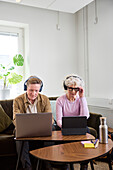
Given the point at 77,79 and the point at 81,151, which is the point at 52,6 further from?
the point at 81,151

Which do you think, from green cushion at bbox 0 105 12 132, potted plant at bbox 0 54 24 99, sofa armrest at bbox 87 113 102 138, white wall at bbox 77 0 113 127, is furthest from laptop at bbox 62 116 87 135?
potted plant at bbox 0 54 24 99

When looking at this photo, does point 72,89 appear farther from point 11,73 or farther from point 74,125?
point 11,73

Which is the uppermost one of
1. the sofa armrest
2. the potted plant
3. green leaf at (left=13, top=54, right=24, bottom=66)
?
green leaf at (left=13, top=54, right=24, bottom=66)

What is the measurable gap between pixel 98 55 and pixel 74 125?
6.75 feet

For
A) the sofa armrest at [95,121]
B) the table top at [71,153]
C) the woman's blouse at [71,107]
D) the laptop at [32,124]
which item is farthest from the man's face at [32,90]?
the sofa armrest at [95,121]

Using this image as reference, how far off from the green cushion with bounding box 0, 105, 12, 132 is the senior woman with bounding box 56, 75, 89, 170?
0.81m

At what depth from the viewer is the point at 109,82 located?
348 cm

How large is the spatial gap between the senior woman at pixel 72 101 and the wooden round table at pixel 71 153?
73 centimetres

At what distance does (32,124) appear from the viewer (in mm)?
1863

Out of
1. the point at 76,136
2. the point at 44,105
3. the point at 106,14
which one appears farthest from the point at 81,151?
the point at 106,14

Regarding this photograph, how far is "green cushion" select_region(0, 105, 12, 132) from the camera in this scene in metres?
2.81

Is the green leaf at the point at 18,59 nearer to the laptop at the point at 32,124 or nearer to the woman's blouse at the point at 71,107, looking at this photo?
the woman's blouse at the point at 71,107

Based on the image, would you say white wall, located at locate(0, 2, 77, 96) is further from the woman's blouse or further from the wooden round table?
the wooden round table

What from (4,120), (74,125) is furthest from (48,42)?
(74,125)
